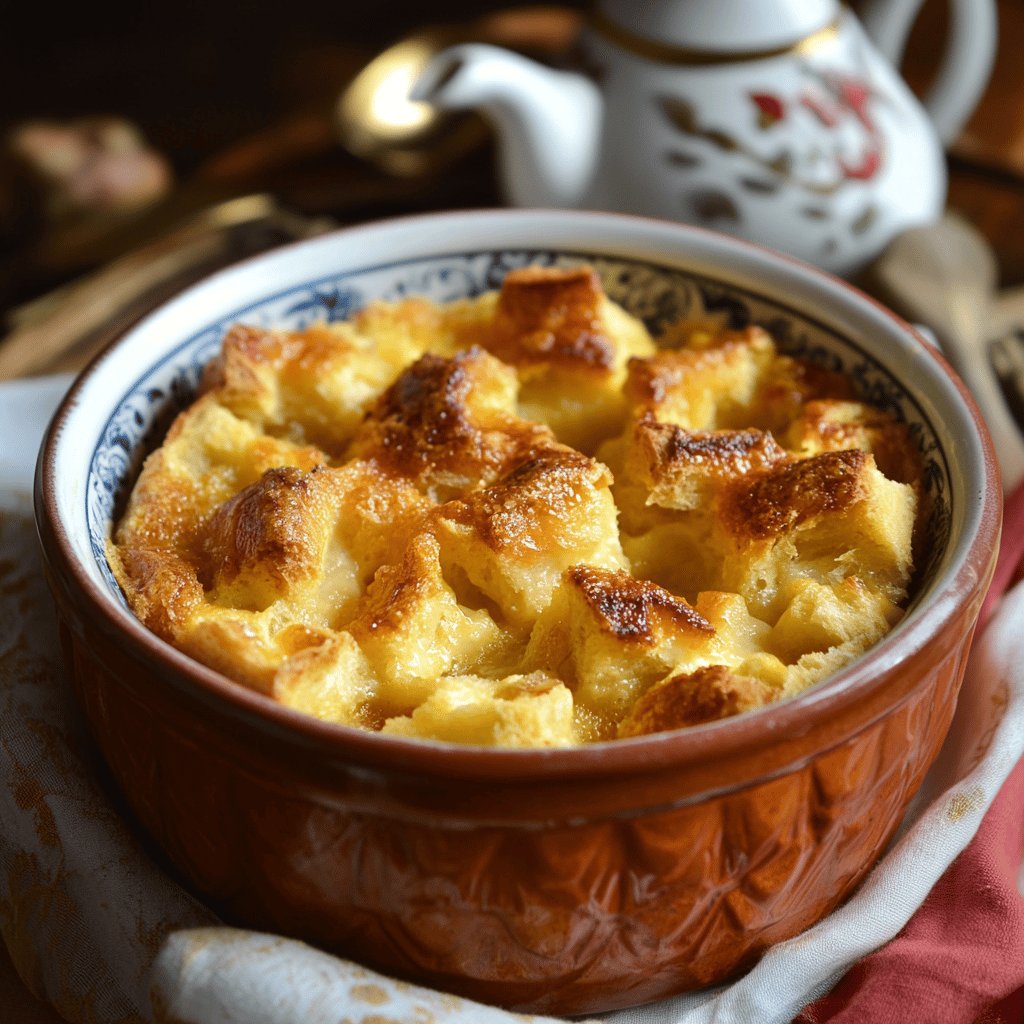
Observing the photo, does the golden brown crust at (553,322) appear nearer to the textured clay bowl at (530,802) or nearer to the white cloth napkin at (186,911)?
the textured clay bowl at (530,802)

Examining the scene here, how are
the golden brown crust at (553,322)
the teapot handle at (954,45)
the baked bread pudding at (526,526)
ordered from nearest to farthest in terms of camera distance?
the baked bread pudding at (526,526) < the golden brown crust at (553,322) < the teapot handle at (954,45)

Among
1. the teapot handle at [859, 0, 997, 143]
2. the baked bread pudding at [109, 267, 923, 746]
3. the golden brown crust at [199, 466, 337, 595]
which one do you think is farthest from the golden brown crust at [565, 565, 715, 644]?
the teapot handle at [859, 0, 997, 143]

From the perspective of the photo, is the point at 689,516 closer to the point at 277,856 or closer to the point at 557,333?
the point at 557,333

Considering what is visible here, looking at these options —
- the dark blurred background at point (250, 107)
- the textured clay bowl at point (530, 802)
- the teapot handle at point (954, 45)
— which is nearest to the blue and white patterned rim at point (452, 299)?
the textured clay bowl at point (530, 802)

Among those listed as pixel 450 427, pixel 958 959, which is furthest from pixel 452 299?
pixel 958 959

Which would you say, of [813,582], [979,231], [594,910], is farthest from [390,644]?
[979,231]

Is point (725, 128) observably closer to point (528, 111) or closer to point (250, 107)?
point (528, 111)
